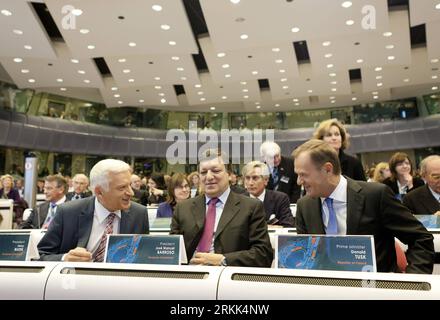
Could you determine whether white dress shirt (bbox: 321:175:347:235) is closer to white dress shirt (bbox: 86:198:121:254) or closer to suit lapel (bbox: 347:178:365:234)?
suit lapel (bbox: 347:178:365:234)

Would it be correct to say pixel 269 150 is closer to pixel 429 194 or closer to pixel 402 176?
pixel 402 176

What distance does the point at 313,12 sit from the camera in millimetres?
7832

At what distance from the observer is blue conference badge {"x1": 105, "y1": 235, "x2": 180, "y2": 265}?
65.6 inches

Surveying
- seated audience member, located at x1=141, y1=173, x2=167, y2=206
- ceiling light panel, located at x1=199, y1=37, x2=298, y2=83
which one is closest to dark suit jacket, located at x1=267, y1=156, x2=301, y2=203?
seated audience member, located at x1=141, y1=173, x2=167, y2=206

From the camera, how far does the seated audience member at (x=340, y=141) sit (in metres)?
3.23

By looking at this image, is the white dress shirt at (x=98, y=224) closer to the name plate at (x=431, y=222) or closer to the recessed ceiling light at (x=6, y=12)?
the name plate at (x=431, y=222)

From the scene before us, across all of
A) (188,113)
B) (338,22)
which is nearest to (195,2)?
(338,22)

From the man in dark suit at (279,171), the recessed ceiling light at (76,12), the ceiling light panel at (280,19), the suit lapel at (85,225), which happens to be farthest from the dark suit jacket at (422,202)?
the recessed ceiling light at (76,12)

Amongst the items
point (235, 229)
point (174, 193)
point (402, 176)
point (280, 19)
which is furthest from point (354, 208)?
point (280, 19)

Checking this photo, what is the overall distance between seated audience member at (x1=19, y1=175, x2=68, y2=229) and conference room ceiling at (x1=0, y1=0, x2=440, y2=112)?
431 centimetres

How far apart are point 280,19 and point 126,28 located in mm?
3465

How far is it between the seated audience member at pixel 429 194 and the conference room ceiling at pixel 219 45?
17.1 ft

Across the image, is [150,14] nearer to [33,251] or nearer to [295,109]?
[33,251]
